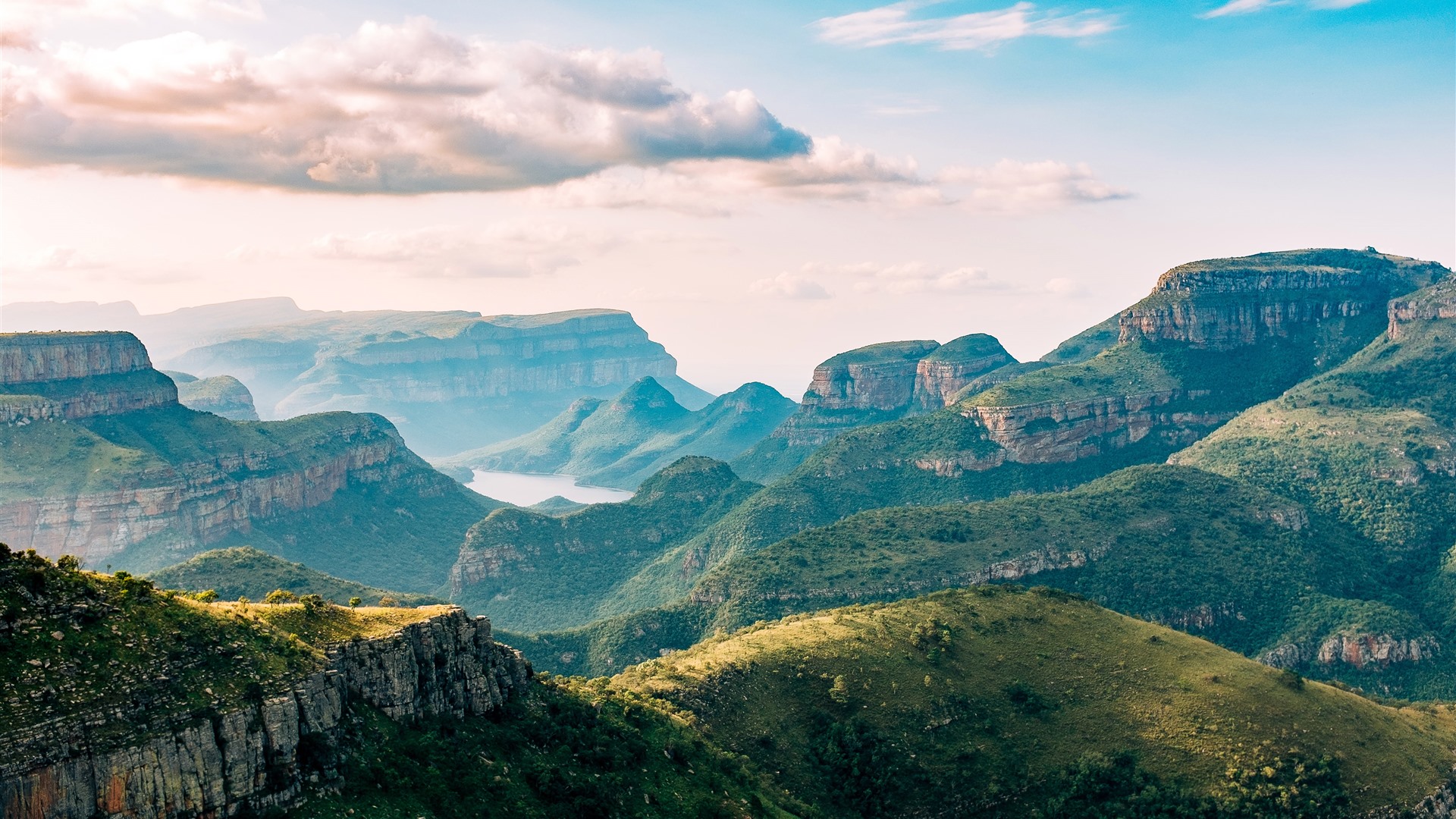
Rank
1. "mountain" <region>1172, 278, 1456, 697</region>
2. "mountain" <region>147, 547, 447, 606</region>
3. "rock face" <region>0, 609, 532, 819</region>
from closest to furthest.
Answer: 1. "rock face" <region>0, 609, 532, 819</region>
2. "mountain" <region>1172, 278, 1456, 697</region>
3. "mountain" <region>147, 547, 447, 606</region>

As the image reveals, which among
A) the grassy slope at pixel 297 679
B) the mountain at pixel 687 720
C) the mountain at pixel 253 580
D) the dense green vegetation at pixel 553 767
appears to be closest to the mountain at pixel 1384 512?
the mountain at pixel 687 720

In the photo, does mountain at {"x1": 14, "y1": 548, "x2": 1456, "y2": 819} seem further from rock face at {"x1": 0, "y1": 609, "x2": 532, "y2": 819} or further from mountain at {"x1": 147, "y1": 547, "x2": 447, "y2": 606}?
mountain at {"x1": 147, "y1": 547, "x2": 447, "y2": 606}

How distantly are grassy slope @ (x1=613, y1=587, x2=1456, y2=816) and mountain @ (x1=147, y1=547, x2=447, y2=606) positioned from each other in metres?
64.1

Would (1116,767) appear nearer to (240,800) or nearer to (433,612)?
(433,612)

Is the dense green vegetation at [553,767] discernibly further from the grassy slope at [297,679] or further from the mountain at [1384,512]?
the mountain at [1384,512]

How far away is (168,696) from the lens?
46.0 meters

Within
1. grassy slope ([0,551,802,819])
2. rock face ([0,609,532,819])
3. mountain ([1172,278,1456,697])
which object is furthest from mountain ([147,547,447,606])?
mountain ([1172,278,1456,697])

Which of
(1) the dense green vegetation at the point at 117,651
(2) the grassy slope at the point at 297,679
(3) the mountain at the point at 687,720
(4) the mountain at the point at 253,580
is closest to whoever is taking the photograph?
(1) the dense green vegetation at the point at 117,651

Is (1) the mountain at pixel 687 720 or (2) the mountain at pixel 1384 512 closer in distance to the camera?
(1) the mountain at pixel 687 720

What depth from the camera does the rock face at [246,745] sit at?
41750mm

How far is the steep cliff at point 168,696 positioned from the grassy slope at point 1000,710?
35.9m

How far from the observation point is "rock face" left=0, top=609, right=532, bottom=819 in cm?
4175

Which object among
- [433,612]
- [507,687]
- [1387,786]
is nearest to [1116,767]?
[1387,786]

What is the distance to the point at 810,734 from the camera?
88688 mm
